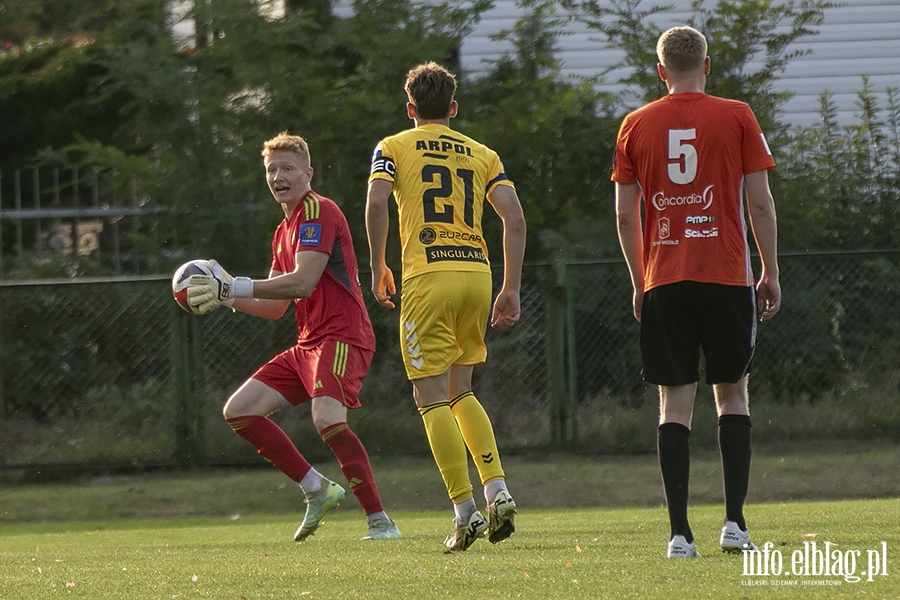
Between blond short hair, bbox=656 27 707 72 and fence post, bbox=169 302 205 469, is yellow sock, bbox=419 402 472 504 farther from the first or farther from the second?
fence post, bbox=169 302 205 469

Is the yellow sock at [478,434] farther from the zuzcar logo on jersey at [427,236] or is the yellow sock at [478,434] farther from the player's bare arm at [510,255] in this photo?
the zuzcar logo on jersey at [427,236]

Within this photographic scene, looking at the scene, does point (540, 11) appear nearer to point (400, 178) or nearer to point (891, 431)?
point (891, 431)

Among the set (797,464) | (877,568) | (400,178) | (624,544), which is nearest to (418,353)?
(400,178)

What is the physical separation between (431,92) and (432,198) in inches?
19.6

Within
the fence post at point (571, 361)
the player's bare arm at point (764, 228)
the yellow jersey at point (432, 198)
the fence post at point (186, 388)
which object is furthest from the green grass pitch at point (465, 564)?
the fence post at point (571, 361)

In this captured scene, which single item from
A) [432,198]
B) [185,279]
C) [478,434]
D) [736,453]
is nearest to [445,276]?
[432,198]

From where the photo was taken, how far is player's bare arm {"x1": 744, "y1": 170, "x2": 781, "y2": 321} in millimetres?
4734

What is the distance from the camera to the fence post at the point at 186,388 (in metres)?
11.0

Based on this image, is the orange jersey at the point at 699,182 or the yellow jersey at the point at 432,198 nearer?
the orange jersey at the point at 699,182

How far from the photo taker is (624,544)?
5.38m

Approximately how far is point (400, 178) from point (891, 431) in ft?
23.8

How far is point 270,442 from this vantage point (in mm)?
6477

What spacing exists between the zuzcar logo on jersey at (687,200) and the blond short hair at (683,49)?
49 centimetres

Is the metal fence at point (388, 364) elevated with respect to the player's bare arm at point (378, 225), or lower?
lower
